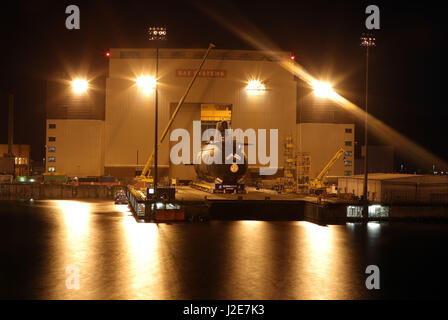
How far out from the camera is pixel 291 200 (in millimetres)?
33969

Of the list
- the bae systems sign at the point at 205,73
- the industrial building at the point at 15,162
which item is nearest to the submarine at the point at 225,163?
the bae systems sign at the point at 205,73

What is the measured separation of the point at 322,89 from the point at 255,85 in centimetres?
1133

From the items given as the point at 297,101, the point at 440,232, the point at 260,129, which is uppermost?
the point at 297,101

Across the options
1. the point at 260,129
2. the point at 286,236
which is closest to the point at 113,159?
the point at 260,129

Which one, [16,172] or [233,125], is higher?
[233,125]

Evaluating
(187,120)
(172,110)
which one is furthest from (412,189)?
(172,110)

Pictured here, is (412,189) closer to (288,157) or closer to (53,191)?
(288,157)

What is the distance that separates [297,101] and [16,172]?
52.5 meters

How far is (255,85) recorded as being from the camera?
62219mm

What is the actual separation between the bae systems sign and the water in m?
35.7

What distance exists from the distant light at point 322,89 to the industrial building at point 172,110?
838mm

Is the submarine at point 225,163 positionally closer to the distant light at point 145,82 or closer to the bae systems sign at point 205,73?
the bae systems sign at point 205,73
